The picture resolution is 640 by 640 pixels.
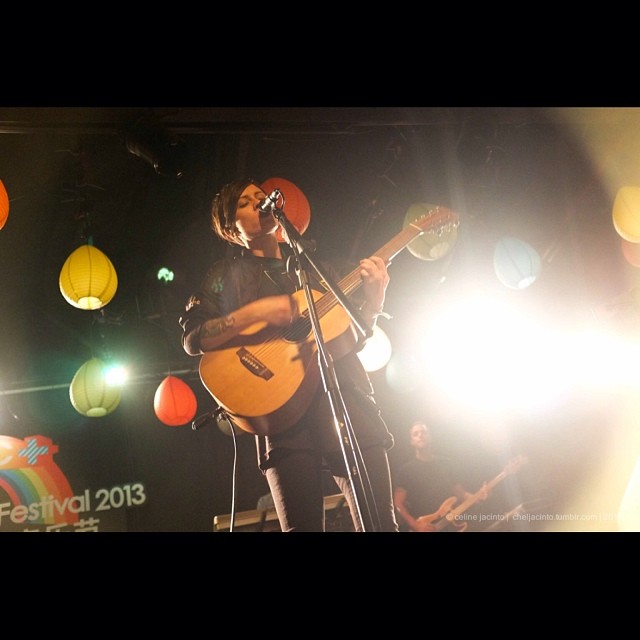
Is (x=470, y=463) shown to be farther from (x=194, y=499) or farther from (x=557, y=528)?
(x=194, y=499)

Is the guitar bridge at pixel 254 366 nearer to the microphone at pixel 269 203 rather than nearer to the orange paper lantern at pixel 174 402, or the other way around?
the orange paper lantern at pixel 174 402

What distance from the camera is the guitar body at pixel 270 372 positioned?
2.39 meters

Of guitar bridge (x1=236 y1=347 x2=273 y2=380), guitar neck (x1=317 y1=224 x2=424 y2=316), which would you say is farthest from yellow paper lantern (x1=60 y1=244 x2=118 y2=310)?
guitar neck (x1=317 y1=224 x2=424 y2=316)

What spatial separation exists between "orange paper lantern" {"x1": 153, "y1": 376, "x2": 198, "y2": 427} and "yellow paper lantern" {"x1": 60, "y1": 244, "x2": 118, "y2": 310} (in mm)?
425

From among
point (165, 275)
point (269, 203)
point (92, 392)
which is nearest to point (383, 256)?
point (269, 203)

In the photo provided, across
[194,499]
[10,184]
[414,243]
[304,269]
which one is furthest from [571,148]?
[10,184]

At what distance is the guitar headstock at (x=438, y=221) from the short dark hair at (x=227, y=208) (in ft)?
2.42

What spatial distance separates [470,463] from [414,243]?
0.96 metres

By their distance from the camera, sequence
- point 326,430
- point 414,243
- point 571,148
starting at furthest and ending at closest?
point 571,148 → point 414,243 → point 326,430

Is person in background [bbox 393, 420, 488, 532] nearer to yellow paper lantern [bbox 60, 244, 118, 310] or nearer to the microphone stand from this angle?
the microphone stand

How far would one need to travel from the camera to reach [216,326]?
248 centimetres

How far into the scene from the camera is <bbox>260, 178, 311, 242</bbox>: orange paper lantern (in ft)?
8.40

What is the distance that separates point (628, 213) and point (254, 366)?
166 cm
